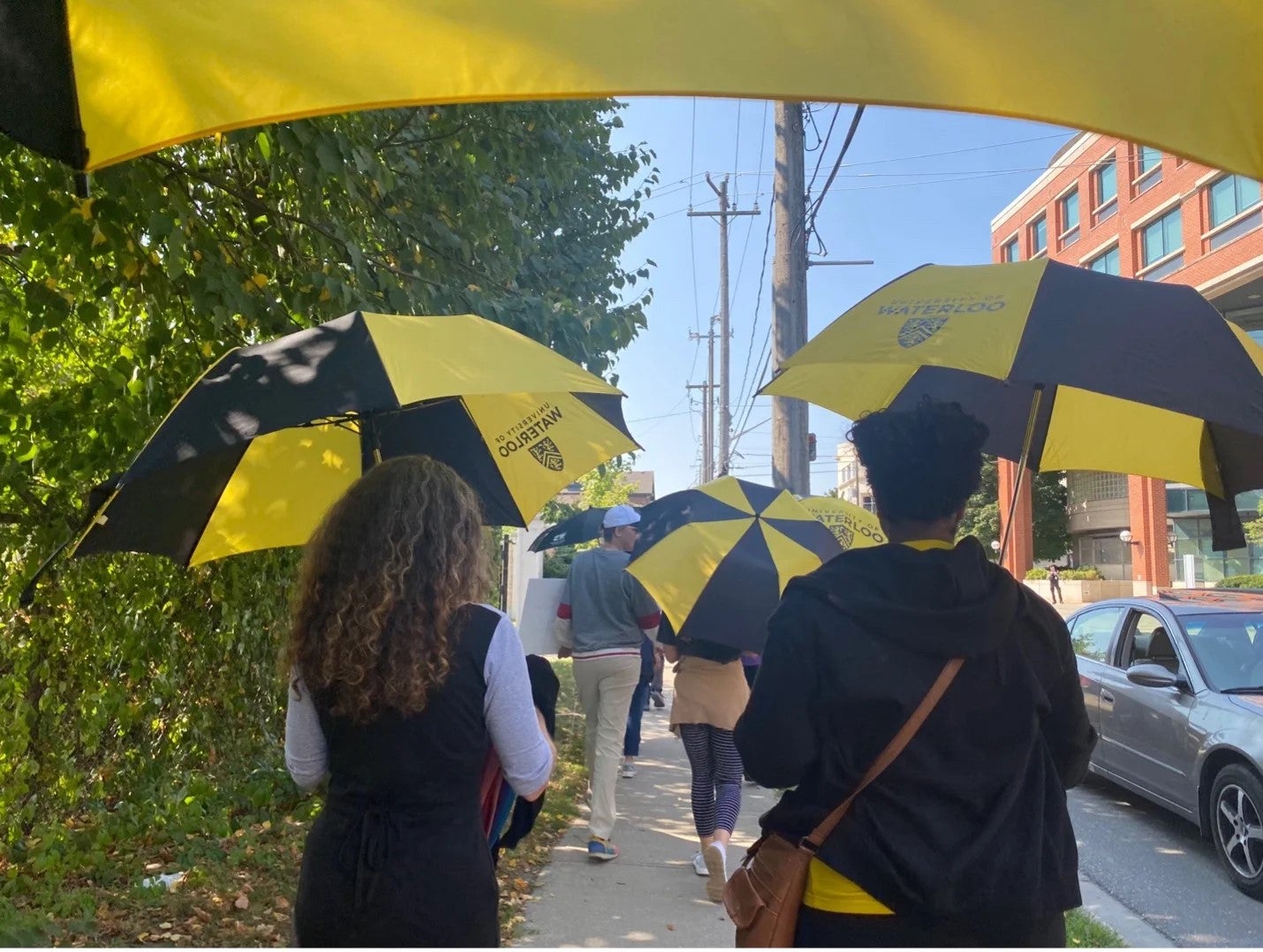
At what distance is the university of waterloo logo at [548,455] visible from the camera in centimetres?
382

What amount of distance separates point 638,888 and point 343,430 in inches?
123

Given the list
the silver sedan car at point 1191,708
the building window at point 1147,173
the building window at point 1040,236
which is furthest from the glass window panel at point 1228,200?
the silver sedan car at point 1191,708

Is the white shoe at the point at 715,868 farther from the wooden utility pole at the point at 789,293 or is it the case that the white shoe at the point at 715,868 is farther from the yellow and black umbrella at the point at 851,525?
the wooden utility pole at the point at 789,293

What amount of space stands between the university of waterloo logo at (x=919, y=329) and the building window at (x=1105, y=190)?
127 feet

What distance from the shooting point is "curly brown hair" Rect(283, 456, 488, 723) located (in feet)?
6.88

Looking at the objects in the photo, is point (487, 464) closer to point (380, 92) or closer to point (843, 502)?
point (380, 92)

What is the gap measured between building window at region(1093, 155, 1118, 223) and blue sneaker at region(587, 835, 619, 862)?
37.8m

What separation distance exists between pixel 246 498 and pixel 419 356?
4.10 ft

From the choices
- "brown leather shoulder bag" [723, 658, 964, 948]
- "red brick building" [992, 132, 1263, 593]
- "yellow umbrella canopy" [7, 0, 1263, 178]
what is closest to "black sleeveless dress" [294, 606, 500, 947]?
"brown leather shoulder bag" [723, 658, 964, 948]

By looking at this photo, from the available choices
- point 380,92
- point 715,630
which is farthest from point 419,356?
point 715,630

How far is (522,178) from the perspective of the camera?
8.00m

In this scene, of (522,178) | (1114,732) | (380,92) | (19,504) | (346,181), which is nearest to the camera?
(380,92)

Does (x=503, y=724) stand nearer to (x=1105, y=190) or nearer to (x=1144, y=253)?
(x=1144, y=253)

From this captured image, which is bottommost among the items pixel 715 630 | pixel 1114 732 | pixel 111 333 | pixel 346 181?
pixel 1114 732
